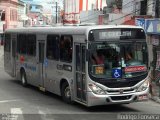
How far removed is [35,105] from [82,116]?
276 cm

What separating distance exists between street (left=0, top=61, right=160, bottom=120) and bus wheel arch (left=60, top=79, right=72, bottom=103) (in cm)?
20

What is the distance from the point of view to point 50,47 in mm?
17438

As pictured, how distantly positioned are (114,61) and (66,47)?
235 centimetres

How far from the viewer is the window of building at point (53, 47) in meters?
16.7

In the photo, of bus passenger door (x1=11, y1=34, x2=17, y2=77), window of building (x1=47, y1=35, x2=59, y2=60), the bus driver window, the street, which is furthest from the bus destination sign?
bus passenger door (x1=11, y1=34, x2=17, y2=77)

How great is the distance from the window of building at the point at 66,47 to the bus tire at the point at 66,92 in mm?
926

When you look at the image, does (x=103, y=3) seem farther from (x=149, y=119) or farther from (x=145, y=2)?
(x=149, y=119)

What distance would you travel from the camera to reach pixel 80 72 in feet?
47.7

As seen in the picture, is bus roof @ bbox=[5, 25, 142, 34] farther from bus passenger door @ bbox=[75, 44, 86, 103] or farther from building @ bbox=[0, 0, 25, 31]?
building @ bbox=[0, 0, 25, 31]

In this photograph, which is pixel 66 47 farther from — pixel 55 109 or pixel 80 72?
pixel 55 109

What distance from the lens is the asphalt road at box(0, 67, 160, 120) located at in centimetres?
1320

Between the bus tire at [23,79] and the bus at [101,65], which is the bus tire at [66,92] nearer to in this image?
the bus at [101,65]

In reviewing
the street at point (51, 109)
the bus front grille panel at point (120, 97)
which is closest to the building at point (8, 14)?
the street at point (51, 109)

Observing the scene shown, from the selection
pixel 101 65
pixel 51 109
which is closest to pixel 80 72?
pixel 101 65
